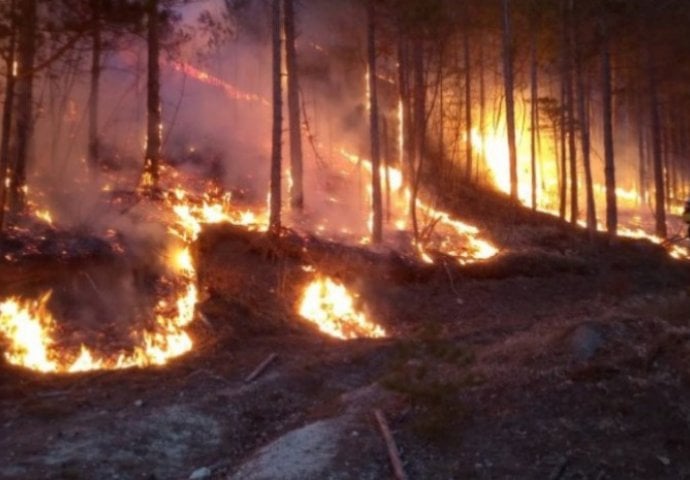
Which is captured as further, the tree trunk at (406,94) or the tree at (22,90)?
the tree trunk at (406,94)

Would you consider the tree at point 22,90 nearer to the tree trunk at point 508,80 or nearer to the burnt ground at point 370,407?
the burnt ground at point 370,407

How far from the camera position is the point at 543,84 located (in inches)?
1861

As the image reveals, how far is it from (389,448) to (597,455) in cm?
212

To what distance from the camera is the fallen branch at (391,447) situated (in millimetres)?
7676

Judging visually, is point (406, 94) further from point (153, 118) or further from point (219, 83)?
point (219, 83)

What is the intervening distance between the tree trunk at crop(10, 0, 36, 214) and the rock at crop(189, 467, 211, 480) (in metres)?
9.12

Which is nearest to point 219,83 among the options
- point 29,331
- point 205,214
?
point 205,214

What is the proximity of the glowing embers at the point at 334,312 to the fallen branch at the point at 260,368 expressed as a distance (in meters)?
2.74

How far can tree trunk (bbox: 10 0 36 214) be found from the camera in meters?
15.2

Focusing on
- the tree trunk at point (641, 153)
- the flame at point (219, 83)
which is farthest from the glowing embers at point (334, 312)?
the tree trunk at point (641, 153)

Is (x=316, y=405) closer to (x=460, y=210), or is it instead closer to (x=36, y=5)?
(x=36, y=5)

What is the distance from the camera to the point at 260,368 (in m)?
13.3

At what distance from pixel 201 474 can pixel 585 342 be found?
4.91m

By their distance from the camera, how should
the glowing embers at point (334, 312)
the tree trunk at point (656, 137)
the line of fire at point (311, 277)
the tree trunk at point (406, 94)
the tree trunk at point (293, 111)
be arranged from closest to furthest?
the line of fire at point (311, 277) < the glowing embers at point (334, 312) < the tree trunk at point (293, 111) < the tree trunk at point (406, 94) < the tree trunk at point (656, 137)
